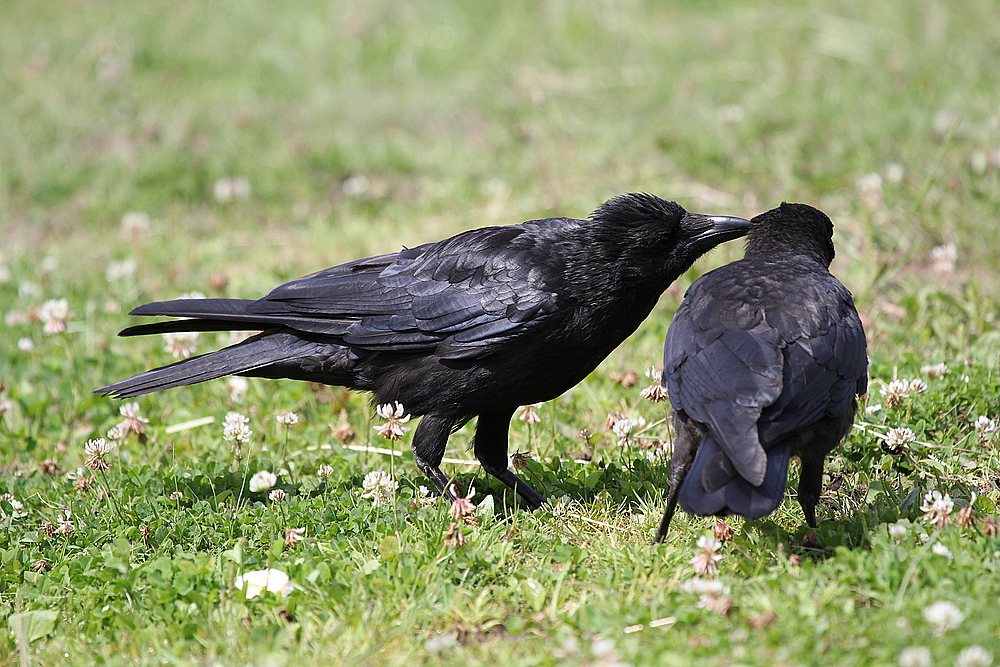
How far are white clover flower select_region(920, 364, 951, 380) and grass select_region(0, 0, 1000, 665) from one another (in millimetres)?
68

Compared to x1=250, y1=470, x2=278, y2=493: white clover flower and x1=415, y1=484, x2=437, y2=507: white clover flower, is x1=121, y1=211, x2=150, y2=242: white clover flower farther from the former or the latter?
x1=415, y1=484, x2=437, y2=507: white clover flower

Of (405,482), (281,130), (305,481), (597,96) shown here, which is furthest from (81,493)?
(597,96)

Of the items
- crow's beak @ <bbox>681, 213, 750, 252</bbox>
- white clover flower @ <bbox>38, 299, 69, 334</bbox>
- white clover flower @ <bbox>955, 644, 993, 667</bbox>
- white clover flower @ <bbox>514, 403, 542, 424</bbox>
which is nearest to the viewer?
white clover flower @ <bbox>955, 644, 993, 667</bbox>

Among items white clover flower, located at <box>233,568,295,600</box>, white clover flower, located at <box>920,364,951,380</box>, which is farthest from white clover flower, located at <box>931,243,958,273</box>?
white clover flower, located at <box>233,568,295,600</box>

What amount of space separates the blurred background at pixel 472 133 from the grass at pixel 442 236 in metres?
0.03

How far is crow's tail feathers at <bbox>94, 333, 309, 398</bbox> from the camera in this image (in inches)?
174

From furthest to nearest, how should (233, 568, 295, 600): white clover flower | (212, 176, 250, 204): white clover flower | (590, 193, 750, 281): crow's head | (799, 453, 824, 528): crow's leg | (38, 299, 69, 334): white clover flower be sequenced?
1. (212, 176, 250, 204): white clover flower
2. (38, 299, 69, 334): white clover flower
3. (590, 193, 750, 281): crow's head
4. (799, 453, 824, 528): crow's leg
5. (233, 568, 295, 600): white clover flower

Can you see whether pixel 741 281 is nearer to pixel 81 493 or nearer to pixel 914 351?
pixel 914 351

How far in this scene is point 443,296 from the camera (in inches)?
171

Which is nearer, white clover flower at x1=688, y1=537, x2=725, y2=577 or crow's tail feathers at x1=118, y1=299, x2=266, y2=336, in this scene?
white clover flower at x1=688, y1=537, x2=725, y2=577

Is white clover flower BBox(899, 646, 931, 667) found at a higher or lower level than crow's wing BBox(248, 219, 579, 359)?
lower

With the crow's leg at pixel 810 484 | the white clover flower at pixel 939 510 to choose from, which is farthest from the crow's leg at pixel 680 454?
the white clover flower at pixel 939 510

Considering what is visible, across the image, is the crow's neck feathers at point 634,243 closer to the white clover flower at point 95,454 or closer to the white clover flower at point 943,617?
the white clover flower at point 943,617

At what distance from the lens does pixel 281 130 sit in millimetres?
9109
